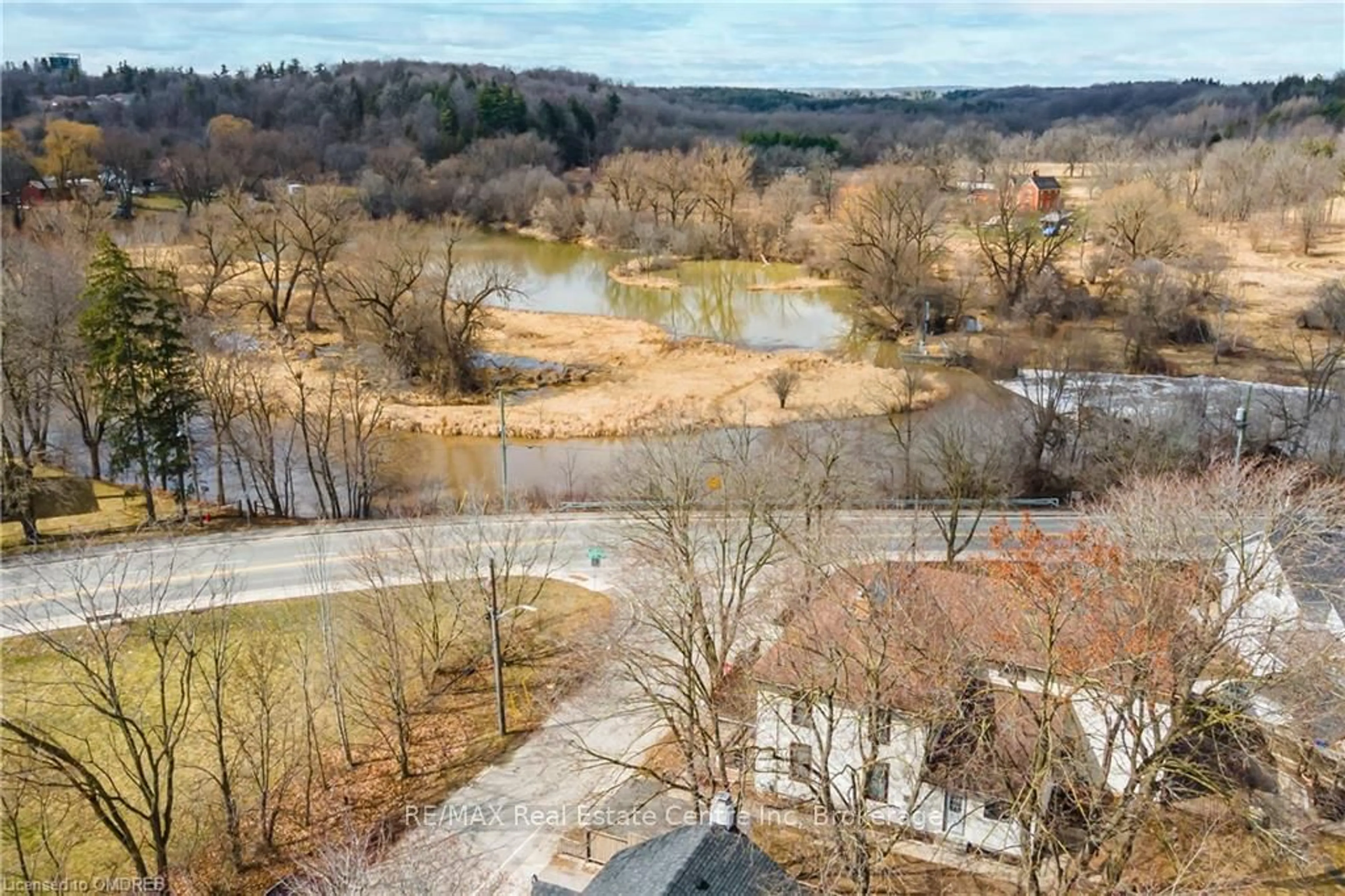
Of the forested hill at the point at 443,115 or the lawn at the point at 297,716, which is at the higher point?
the forested hill at the point at 443,115

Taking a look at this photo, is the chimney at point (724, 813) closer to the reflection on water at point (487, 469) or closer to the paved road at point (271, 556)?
the paved road at point (271, 556)

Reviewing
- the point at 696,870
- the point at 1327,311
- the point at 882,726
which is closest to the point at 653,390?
the point at 882,726

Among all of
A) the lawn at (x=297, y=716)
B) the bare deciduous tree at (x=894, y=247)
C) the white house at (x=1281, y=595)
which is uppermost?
the bare deciduous tree at (x=894, y=247)

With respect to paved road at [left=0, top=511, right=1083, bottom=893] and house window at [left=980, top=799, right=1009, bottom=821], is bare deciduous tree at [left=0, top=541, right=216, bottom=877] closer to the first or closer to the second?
paved road at [left=0, top=511, right=1083, bottom=893]

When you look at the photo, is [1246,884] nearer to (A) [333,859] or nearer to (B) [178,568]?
(A) [333,859]

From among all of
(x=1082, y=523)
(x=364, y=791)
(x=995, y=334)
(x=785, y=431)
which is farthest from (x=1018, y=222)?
(x=364, y=791)

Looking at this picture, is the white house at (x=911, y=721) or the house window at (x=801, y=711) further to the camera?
the house window at (x=801, y=711)

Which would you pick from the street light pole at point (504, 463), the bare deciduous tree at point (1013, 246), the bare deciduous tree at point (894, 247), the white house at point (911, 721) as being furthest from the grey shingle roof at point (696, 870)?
the bare deciduous tree at point (1013, 246)
